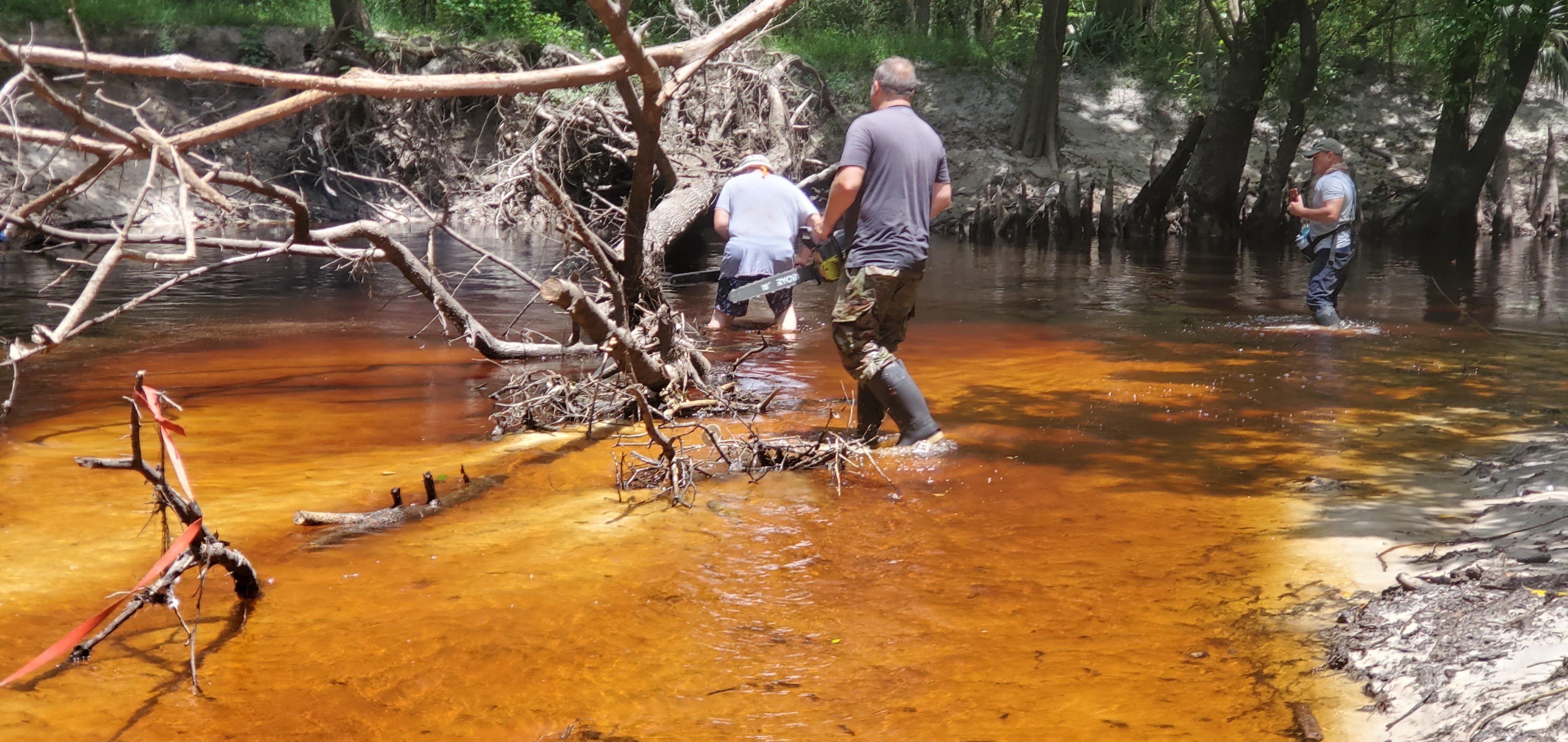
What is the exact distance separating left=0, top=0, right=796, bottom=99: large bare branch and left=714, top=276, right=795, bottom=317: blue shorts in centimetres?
565

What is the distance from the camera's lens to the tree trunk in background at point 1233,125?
20.9 metres

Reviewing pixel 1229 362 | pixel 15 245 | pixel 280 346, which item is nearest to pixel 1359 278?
pixel 1229 362

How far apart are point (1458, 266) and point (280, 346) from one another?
17.0 metres

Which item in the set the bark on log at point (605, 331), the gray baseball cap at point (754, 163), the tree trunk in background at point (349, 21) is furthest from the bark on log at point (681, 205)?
the tree trunk in background at point (349, 21)

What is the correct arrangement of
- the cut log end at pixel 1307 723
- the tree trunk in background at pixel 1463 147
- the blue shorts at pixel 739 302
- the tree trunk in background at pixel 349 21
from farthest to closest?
the tree trunk in background at pixel 349 21 < the tree trunk in background at pixel 1463 147 < the blue shorts at pixel 739 302 < the cut log end at pixel 1307 723

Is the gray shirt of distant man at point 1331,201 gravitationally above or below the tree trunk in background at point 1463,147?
below

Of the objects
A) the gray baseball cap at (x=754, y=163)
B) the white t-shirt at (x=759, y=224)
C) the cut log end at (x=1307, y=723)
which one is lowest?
the cut log end at (x=1307, y=723)

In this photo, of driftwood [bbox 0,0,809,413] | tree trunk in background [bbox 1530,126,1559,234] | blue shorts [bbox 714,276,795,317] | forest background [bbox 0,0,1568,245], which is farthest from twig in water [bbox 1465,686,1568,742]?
tree trunk in background [bbox 1530,126,1559,234]

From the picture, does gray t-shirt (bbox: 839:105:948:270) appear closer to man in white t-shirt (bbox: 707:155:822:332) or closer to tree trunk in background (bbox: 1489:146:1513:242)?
man in white t-shirt (bbox: 707:155:822:332)

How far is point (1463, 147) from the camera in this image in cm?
2222

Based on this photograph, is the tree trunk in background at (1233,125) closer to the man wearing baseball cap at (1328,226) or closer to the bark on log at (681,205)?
the man wearing baseball cap at (1328,226)

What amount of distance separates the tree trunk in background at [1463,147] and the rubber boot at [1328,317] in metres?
10.3

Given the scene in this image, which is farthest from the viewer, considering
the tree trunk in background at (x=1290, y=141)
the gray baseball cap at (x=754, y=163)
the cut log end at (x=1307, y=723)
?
the tree trunk in background at (x=1290, y=141)

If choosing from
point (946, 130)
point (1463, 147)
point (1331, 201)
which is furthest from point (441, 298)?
point (946, 130)
